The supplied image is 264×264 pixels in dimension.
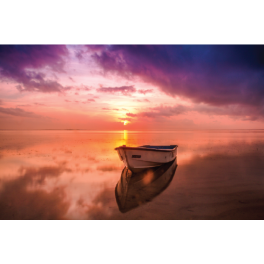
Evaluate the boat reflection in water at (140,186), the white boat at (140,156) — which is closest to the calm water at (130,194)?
the boat reflection in water at (140,186)

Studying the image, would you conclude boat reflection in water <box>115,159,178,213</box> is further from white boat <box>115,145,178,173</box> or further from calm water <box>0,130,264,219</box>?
white boat <box>115,145,178,173</box>

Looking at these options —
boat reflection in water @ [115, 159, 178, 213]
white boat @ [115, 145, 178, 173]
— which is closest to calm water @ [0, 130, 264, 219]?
boat reflection in water @ [115, 159, 178, 213]

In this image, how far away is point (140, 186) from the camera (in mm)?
9203

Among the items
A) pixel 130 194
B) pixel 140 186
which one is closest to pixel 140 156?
pixel 140 186

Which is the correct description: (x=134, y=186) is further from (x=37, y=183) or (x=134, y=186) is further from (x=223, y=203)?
(x=37, y=183)

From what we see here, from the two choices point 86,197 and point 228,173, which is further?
point 228,173

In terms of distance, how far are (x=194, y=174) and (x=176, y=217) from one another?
6.21 m

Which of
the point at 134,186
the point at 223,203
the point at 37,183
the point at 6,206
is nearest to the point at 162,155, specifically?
the point at 134,186

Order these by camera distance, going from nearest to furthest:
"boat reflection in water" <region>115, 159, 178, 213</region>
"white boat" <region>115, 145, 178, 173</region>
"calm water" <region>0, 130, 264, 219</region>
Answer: "calm water" <region>0, 130, 264, 219</region> < "boat reflection in water" <region>115, 159, 178, 213</region> < "white boat" <region>115, 145, 178, 173</region>

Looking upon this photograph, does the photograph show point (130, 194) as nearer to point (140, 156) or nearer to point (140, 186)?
point (140, 186)

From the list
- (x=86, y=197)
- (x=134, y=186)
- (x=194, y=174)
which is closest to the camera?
(x=86, y=197)

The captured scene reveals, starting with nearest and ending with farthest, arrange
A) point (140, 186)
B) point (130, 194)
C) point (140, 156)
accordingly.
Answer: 1. point (130, 194)
2. point (140, 186)
3. point (140, 156)

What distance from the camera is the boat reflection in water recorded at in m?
7.14

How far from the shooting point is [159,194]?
8.01 meters
